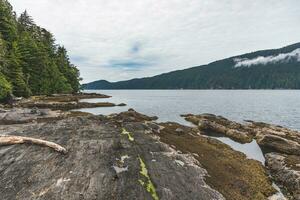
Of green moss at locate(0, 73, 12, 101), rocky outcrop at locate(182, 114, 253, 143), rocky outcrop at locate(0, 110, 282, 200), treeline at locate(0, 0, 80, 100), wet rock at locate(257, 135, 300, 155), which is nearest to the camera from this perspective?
rocky outcrop at locate(0, 110, 282, 200)

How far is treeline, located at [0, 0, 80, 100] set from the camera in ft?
200

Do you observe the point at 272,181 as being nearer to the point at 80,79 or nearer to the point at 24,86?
the point at 24,86

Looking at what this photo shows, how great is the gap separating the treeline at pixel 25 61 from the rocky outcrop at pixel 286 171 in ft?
166

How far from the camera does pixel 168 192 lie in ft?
51.7

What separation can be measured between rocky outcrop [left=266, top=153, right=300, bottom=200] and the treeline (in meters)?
50.6

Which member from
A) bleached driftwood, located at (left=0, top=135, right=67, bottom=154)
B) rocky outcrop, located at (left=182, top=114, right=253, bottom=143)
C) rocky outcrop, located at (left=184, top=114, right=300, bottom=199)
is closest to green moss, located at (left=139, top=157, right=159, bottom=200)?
bleached driftwood, located at (left=0, top=135, right=67, bottom=154)

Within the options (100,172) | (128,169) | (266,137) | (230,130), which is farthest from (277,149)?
(100,172)

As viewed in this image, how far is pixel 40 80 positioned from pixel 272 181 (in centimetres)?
7793

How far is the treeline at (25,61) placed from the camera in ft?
200

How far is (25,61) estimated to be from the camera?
77625 mm

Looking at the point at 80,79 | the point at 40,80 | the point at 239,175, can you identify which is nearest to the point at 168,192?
the point at 239,175

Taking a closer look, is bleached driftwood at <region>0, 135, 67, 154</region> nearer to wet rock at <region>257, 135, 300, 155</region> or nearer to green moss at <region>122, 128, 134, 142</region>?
green moss at <region>122, 128, 134, 142</region>

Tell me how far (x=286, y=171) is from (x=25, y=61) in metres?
75.5

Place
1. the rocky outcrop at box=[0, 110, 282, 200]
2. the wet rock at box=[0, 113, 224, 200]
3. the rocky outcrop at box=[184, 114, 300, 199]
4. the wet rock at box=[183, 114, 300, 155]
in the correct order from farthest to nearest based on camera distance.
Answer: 1. the wet rock at box=[183, 114, 300, 155]
2. the rocky outcrop at box=[184, 114, 300, 199]
3. the rocky outcrop at box=[0, 110, 282, 200]
4. the wet rock at box=[0, 113, 224, 200]
